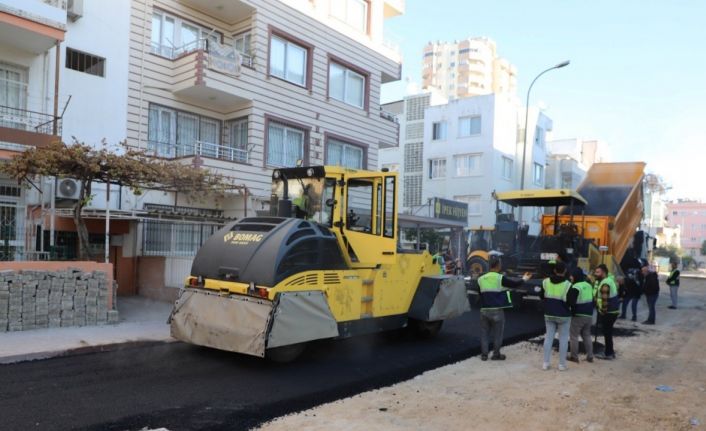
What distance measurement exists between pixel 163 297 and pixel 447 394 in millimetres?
8706

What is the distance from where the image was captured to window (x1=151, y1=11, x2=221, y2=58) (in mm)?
15773

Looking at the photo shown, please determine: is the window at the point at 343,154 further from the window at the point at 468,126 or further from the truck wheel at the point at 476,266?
the window at the point at 468,126

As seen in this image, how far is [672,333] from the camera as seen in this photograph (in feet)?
38.3

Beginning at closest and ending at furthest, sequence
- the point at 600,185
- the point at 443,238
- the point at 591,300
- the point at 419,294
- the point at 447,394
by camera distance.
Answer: the point at 447,394
the point at 591,300
the point at 419,294
the point at 600,185
the point at 443,238

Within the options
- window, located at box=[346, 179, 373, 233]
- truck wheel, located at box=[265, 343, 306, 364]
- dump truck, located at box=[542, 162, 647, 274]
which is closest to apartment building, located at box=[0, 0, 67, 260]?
truck wheel, located at box=[265, 343, 306, 364]

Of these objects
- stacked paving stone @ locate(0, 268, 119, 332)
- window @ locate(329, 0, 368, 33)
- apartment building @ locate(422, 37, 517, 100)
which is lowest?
stacked paving stone @ locate(0, 268, 119, 332)

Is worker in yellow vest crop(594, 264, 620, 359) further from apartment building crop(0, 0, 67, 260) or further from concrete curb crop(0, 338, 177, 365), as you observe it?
Answer: apartment building crop(0, 0, 67, 260)

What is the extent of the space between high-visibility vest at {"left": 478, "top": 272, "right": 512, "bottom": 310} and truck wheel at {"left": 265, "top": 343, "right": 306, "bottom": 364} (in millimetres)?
2972

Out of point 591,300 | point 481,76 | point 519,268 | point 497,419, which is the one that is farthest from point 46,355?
point 481,76

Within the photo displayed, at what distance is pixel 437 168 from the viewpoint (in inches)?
1414

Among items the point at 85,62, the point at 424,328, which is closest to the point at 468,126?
the point at 85,62

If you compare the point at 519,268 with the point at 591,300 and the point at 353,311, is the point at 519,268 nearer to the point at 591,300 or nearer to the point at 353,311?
the point at 591,300

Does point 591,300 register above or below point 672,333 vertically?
above

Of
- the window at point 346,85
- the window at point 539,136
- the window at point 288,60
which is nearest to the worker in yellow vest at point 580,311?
the window at point 288,60
